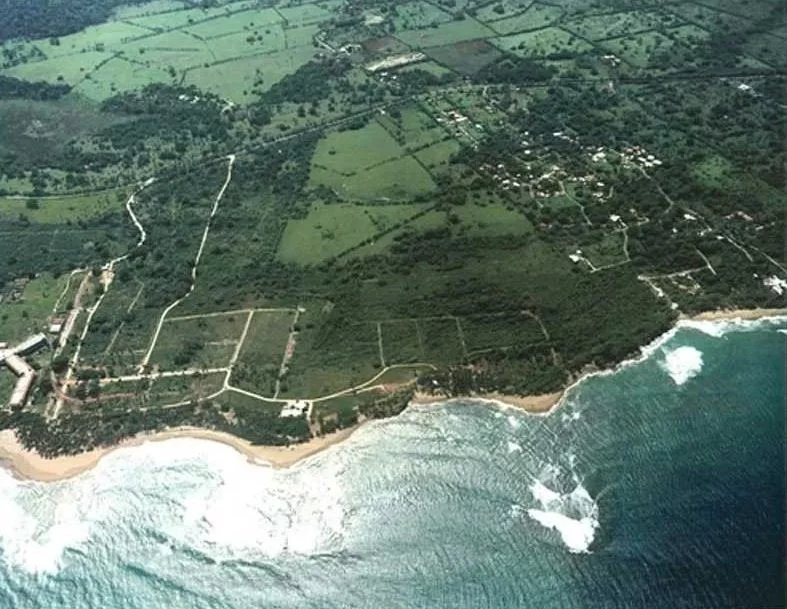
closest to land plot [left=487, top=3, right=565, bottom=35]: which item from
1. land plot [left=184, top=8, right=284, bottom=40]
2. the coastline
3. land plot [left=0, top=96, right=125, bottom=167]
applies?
land plot [left=184, top=8, right=284, bottom=40]

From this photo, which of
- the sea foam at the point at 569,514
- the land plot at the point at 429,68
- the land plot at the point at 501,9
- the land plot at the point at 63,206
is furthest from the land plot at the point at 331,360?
the land plot at the point at 501,9

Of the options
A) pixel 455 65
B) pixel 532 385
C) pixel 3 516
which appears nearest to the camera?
pixel 3 516

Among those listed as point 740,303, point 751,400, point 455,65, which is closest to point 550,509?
point 751,400

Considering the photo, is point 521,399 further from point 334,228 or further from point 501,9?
point 501,9

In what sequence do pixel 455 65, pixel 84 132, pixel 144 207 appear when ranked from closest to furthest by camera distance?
1. pixel 144 207
2. pixel 84 132
3. pixel 455 65

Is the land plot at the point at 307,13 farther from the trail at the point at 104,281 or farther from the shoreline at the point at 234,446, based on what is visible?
the shoreline at the point at 234,446

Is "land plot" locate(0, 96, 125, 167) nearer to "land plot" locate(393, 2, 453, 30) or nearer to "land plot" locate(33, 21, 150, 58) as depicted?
"land plot" locate(33, 21, 150, 58)

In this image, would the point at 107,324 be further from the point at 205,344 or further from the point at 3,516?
the point at 3,516
